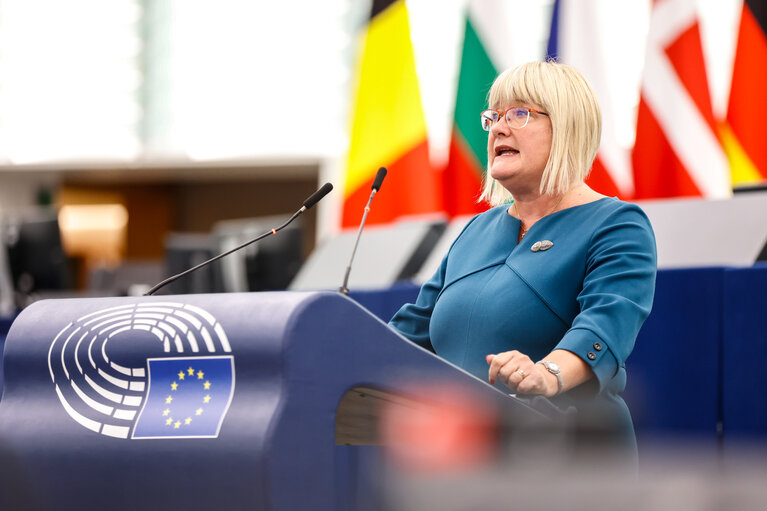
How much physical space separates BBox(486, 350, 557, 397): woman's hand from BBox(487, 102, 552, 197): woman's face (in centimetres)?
41

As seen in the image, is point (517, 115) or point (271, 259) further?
point (271, 259)

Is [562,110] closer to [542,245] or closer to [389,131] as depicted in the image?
[542,245]

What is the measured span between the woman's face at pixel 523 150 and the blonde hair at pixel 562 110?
13 millimetres

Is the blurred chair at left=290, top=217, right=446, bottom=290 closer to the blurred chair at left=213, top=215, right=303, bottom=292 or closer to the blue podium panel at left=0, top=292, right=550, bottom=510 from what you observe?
the blurred chair at left=213, top=215, right=303, bottom=292

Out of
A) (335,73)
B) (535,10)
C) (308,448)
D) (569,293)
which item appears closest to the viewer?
(308,448)

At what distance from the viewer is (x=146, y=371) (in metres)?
1.17

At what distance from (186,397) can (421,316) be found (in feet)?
2.27

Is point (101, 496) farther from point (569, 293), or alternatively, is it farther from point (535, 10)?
point (535, 10)

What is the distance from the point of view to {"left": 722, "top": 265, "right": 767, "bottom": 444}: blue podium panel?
94.1 inches

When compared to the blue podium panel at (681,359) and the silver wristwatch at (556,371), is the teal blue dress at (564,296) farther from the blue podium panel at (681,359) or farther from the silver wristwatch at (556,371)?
the blue podium panel at (681,359)

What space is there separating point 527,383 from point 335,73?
899 cm

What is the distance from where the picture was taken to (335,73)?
9992 millimetres

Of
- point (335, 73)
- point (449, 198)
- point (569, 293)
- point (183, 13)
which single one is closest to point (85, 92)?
point (183, 13)

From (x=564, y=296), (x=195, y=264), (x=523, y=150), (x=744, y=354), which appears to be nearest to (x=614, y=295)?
(x=564, y=296)
